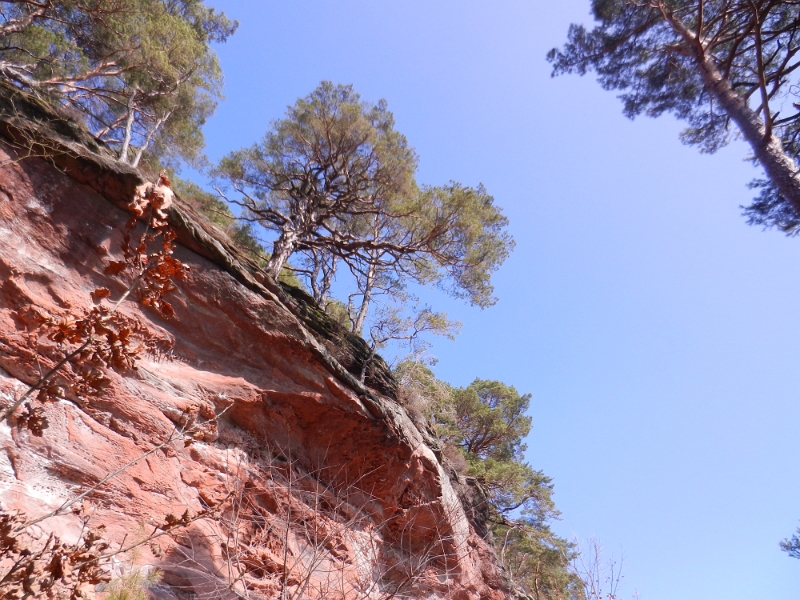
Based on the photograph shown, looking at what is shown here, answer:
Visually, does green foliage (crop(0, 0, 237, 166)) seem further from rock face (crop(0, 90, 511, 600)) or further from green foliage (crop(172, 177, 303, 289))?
rock face (crop(0, 90, 511, 600))

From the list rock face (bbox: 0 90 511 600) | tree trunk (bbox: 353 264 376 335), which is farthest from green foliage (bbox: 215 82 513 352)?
rock face (bbox: 0 90 511 600)

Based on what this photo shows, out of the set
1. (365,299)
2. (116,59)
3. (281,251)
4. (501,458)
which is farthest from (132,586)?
(501,458)

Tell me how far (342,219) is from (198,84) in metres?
4.17

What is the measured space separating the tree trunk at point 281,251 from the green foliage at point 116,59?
9.57ft

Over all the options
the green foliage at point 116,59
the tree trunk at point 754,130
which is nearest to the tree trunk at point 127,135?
the green foliage at point 116,59

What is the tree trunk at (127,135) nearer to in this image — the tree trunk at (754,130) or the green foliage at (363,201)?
the green foliage at (363,201)

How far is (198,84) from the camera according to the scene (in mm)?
10547

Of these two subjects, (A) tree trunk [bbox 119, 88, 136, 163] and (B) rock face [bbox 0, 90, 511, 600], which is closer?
(B) rock face [bbox 0, 90, 511, 600]

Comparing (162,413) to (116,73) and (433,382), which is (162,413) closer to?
(433,382)

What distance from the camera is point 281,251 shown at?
973 centimetres

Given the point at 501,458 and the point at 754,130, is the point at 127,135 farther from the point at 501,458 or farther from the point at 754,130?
the point at 501,458

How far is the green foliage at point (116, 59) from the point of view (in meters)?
9.12

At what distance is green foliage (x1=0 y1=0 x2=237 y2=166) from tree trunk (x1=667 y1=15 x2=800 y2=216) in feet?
30.0

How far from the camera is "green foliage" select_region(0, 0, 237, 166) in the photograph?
9.12 meters
